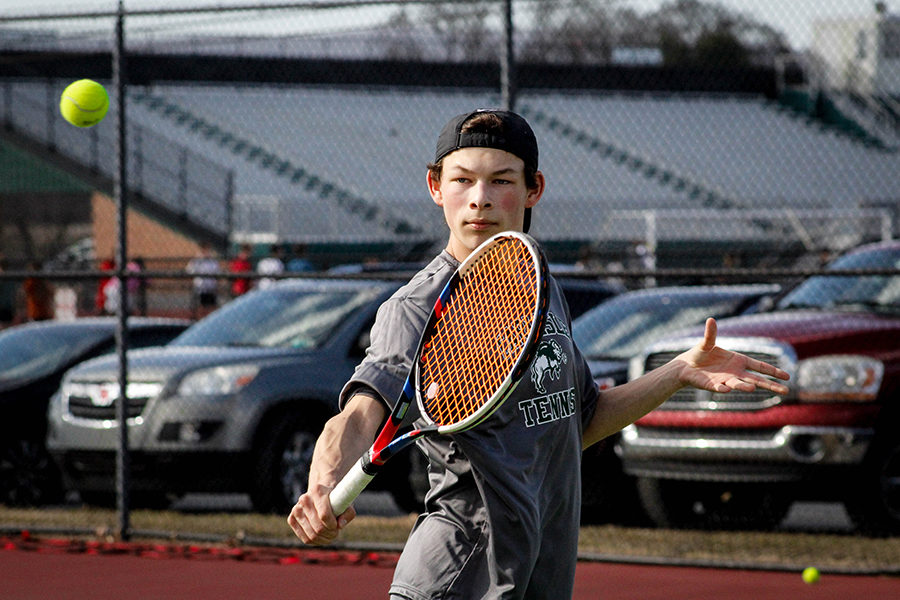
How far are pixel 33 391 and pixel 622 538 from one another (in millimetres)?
4674

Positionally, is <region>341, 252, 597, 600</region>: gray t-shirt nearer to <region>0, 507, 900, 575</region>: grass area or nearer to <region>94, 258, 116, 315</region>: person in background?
<region>0, 507, 900, 575</region>: grass area

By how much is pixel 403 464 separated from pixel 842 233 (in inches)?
505

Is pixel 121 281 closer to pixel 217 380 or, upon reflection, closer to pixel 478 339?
pixel 217 380

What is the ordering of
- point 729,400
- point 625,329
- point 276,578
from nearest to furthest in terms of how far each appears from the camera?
point 276,578
point 729,400
point 625,329

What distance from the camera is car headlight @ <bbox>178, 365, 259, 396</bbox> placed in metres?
9.45

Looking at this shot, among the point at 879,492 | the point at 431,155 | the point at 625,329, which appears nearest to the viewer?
the point at 879,492

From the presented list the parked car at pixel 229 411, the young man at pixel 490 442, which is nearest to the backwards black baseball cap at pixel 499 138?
the young man at pixel 490 442

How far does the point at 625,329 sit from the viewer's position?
9930 millimetres

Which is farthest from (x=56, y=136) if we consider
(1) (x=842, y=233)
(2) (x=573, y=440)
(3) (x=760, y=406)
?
(2) (x=573, y=440)

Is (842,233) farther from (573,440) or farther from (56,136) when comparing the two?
(573,440)

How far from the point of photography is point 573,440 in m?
3.27

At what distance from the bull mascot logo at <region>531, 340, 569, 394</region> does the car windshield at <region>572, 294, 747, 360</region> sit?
644 cm

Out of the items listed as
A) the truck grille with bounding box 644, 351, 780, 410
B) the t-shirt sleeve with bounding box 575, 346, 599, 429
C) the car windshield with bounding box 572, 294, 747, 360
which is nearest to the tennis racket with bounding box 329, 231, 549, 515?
the t-shirt sleeve with bounding box 575, 346, 599, 429

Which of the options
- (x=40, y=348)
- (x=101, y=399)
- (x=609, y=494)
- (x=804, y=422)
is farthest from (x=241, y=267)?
(x=804, y=422)
